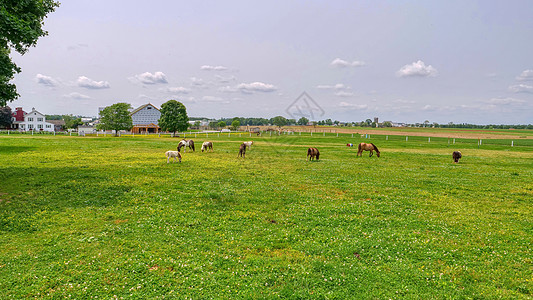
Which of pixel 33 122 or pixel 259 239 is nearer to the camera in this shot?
pixel 259 239

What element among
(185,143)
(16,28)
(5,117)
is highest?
(5,117)

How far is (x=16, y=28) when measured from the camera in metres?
12.2

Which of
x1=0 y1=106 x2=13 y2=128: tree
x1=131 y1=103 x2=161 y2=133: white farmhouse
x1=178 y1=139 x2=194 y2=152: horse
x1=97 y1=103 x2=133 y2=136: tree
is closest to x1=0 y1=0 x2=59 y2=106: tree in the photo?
x1=178 y1=139 x2=194 y2=152: horse

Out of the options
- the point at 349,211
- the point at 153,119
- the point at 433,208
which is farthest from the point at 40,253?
the point at 153,119

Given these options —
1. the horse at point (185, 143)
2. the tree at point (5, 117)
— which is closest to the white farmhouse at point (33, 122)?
the tree at point (5, 117)

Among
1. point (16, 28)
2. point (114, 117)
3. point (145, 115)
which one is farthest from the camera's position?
point (145, 115)

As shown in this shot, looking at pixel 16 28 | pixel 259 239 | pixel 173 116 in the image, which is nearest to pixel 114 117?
pixel 173 116

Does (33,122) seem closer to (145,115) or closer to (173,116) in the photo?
(145,115)

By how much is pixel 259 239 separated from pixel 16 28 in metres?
→ 14.9

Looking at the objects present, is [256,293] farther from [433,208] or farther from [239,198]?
[433,208]

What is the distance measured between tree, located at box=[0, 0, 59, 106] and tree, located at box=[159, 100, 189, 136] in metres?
63.8

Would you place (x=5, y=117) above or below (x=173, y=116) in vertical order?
above

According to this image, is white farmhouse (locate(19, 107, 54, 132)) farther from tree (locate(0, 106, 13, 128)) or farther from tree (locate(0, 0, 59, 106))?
tree (locate(0, 0, 59, 106))

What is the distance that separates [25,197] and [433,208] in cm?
1986
